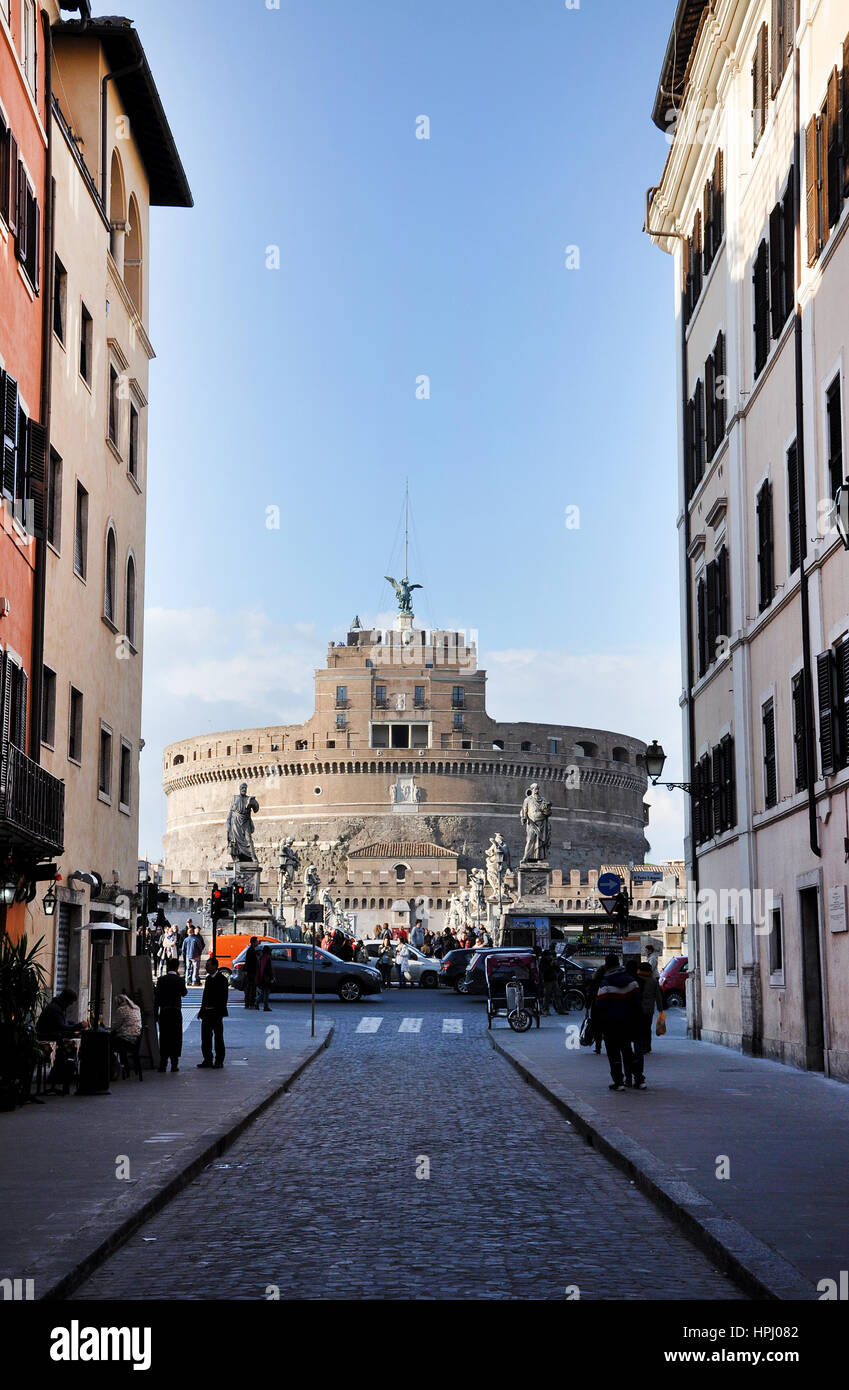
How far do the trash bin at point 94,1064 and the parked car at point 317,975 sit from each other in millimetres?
20825

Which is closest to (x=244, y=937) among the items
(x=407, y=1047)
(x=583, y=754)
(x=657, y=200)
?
(x=407, y=1047)

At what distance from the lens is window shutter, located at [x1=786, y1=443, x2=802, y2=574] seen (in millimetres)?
20719

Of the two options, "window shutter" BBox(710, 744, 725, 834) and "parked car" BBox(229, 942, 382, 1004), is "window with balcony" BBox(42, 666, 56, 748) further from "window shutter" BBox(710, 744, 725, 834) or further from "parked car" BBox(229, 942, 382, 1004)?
"parked car" BBox(229, 942, 382, 1004)

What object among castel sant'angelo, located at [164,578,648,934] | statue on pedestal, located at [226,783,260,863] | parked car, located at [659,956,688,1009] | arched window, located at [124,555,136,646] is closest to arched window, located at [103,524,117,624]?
arched window, located at [124,555,136,646]

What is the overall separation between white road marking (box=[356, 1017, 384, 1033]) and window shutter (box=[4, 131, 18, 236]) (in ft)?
54.3

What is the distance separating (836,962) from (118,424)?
15432 millimetres

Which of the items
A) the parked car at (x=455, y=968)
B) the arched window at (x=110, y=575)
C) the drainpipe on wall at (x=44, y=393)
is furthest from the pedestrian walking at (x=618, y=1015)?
the parked car at (x=455, y=968)

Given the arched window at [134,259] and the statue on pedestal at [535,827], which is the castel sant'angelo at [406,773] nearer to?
the statue on pedestal at [535,827]

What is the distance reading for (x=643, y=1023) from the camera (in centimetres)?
1888

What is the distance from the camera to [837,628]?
59.7ft

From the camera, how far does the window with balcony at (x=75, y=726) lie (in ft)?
80.0

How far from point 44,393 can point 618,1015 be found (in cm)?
1078

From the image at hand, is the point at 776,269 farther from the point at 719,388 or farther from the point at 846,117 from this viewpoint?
the point at 719,388
